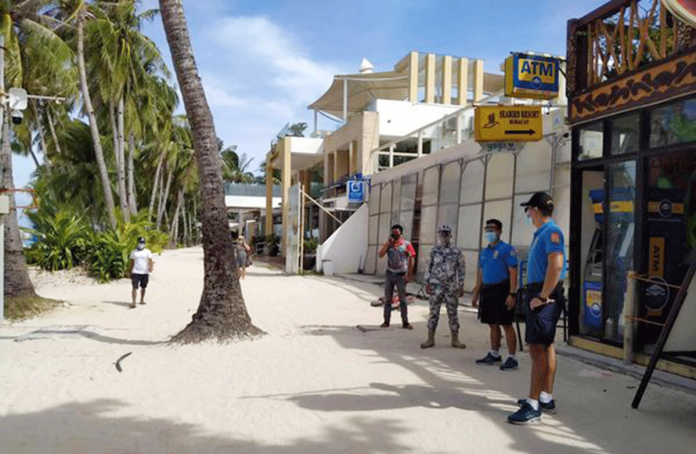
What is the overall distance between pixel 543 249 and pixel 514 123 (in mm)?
6699

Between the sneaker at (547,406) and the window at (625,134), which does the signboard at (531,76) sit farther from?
the sneaker at (547,406)

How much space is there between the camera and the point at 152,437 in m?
4.57

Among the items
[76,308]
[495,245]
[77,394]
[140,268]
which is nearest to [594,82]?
[495,245]

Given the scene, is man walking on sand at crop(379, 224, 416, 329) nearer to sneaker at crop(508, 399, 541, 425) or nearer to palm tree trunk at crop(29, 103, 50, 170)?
sneaker at crop(508, 399, 541, 425)

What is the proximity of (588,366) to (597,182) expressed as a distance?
252cm

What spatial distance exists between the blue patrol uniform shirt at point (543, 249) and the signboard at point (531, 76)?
5319 millimetres

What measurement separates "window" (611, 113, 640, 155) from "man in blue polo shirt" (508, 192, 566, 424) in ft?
8.00

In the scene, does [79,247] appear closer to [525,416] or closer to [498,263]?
[498,263]

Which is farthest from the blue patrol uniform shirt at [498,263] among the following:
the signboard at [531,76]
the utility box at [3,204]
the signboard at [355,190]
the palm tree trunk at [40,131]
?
the palm tree trunk at [40,131]

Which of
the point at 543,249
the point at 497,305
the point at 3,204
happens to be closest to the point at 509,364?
the point at 497,305

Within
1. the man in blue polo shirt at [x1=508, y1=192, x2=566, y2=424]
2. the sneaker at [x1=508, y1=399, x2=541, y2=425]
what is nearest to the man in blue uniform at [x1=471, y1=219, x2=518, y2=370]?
the man in blue polo shirt at [x1=508, y1=192, x2=566, y2=424]

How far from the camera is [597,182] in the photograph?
802 cm

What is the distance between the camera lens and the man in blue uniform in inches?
267

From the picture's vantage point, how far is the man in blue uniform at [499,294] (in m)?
6.79
